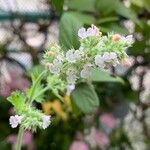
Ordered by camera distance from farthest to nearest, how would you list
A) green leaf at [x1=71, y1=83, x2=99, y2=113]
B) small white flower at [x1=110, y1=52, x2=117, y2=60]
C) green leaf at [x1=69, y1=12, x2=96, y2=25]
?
green leaf at [x1=69, y1=12, x2=96, y2=25]
green leaf at [x1=71, y1=83, x2=99, y2=113]
small white flower at [x1=110, y1=52, x2=117, y2=60]

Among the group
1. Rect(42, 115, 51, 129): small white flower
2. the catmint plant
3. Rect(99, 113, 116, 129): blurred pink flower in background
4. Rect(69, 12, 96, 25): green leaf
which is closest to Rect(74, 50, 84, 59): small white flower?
the catmint plant

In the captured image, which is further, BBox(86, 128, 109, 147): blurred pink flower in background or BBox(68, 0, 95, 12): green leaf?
BBox(86, 128, 109, 147): blurred pink flower in background

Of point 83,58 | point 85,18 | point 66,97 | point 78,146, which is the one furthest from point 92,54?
point 78,146

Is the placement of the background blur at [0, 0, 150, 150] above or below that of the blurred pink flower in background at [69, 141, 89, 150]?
above

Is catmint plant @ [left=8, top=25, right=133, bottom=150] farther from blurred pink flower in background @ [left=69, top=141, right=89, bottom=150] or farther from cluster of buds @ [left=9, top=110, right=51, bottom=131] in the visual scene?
blurred pink flower in background @ [left=69, top=141, right=89, bottom=150]

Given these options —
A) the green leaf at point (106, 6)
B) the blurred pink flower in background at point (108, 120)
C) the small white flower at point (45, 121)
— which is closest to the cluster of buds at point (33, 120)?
the small white flower at point (45, 121)

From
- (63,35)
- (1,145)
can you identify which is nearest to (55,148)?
(1,145)

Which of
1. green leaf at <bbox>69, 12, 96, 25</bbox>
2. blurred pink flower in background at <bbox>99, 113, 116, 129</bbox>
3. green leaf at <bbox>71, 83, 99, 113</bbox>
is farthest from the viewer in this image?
blurred pink flower in background at <bbox>99, 113, 116, 129</bbox>
